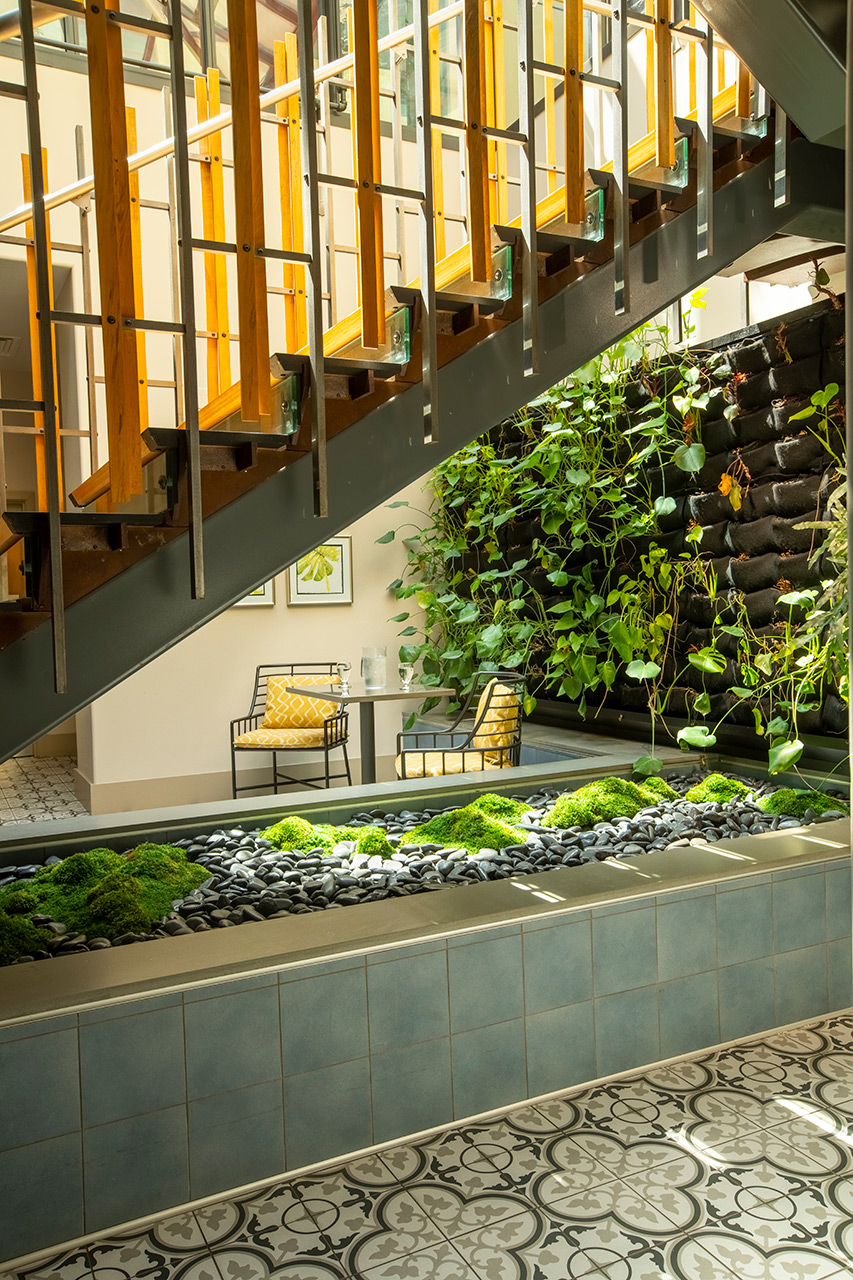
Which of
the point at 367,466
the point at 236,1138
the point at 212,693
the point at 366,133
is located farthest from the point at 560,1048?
the point at 212,693

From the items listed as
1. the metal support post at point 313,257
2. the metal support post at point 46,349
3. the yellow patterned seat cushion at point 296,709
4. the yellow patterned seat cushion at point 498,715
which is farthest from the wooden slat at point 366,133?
the yellow patterned seat cushion at point 296,709

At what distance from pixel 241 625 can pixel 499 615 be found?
5.59 ft

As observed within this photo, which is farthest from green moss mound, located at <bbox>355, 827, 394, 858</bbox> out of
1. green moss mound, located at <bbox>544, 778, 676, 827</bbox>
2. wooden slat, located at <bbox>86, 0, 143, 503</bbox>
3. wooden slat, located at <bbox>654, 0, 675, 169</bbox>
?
wooden slat, located at <bbox>654, 0, 675, 169</bbox>

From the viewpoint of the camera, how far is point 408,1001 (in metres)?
2.12

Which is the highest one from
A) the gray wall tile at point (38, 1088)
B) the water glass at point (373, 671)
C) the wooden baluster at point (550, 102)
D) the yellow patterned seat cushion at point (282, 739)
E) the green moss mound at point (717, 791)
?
the wooden baluster at point (550, 102)

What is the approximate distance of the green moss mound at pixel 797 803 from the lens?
3.68 m

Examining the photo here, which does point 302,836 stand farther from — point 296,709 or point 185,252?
point 296,709

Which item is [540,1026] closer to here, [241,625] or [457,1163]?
[457,1163]

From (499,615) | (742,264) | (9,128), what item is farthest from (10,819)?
(742,264)

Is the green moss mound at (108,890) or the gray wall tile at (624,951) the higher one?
the green moss mound at (108,890)

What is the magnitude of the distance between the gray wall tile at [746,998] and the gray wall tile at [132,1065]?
4.48 feet

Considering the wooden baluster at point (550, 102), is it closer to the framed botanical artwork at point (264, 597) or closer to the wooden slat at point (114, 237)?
the wooden slat at point (114, 237)

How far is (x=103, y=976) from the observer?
6.31 ft

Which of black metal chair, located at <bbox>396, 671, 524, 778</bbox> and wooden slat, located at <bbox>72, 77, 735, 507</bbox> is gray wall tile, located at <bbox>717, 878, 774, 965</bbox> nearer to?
wooden slat, located at <bbox>72, 77, 735, 507</bbox>
